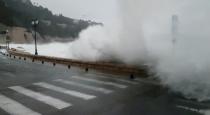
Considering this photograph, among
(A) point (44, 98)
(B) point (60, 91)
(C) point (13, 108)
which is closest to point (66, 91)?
(B) point (60, 91)

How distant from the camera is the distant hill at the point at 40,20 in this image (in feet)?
381

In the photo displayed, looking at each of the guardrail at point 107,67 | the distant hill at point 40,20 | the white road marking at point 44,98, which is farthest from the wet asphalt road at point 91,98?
the distant hill at point 40,20

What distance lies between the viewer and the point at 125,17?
2202 centimetres

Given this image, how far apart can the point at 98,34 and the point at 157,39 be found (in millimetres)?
11358

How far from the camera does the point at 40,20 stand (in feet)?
434

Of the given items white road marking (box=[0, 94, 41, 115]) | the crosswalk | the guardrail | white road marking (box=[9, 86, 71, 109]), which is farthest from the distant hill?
white road marking (box=[0, 94, 41, 115])

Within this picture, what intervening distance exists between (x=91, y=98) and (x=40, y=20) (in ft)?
420

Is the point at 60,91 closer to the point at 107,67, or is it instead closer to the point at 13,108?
the point at 13,108

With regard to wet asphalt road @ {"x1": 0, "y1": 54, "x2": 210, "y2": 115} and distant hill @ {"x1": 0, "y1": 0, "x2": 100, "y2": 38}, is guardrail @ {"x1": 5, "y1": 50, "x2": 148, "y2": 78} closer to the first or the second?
wet asphalt road @ {"x1": 0, "y1": 54, "x2": 210, "y2": 115}

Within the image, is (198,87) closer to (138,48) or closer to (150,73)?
(150,73)

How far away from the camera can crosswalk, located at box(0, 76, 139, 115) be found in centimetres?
869

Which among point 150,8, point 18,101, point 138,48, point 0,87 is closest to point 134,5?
point 150,8

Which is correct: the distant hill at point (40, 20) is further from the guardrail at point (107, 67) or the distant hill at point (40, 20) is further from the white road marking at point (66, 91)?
the white road marking at point (66, 91)

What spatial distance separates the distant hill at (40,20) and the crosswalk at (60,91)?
305 feet
